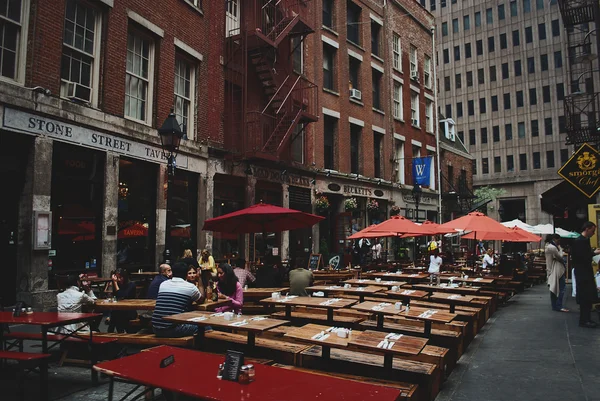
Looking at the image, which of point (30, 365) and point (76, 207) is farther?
point (76, 207)

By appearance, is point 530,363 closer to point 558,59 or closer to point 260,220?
point 260,220

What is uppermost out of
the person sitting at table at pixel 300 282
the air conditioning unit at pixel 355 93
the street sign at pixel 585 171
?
the air conditioning unit at pixel 355 93

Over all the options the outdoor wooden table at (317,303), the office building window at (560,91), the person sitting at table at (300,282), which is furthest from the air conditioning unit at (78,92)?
the office building window at (560,91)

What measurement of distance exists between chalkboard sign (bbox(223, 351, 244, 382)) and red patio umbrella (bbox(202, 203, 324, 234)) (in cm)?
722

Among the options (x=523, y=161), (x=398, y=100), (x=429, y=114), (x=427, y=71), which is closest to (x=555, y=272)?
(x=398, y=100)

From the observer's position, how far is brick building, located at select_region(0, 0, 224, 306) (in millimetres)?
9891

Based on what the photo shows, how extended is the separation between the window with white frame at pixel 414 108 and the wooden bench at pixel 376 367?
26.1 m

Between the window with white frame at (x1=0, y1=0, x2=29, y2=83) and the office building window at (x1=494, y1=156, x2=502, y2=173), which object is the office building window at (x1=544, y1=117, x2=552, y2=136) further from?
the window with white frame at (x1=0, y1=0, x2=29, y2=83)

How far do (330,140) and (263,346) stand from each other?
59.0 ft

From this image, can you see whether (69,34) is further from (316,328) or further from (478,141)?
(478,141)

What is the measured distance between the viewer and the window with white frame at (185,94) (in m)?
15.0

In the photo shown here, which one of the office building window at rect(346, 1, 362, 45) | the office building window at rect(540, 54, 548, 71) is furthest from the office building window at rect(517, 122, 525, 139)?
the office building window at rect(346, 1, 362, 45)

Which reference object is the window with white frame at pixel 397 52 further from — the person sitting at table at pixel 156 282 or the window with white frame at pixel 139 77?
the person sitting at table at pixel 156 282

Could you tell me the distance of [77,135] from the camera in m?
11.1
